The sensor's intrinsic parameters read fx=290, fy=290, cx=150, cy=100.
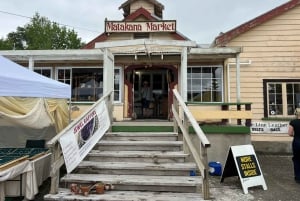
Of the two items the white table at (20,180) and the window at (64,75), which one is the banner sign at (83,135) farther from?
the window at (64,75)

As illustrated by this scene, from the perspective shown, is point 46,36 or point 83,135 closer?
point 83,135

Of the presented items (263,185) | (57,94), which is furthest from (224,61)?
(57,94)

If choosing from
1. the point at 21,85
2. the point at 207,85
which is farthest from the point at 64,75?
the point at 21,85

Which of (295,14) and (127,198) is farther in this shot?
(295,14)

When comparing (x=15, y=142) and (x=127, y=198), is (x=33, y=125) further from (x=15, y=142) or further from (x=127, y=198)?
(x=127, y=198)

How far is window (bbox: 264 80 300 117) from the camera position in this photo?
10.5 meters

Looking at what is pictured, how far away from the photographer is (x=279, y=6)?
35.3 feet

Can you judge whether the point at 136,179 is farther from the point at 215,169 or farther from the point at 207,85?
the point at 207,85

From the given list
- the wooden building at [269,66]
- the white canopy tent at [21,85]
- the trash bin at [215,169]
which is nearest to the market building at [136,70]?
the wooden building at [269,66]

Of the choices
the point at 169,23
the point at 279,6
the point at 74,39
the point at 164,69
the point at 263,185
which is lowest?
the point at 263,185

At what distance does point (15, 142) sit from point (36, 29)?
3211cm

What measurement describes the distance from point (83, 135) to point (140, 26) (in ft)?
19.0

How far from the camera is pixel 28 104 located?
7348 millimetres

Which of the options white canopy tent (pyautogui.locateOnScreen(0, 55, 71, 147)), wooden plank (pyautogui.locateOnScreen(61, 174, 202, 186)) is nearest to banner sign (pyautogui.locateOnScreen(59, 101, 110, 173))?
wooden plank (pyautogui.locateOnScreen(61, 174, 202, 186))
